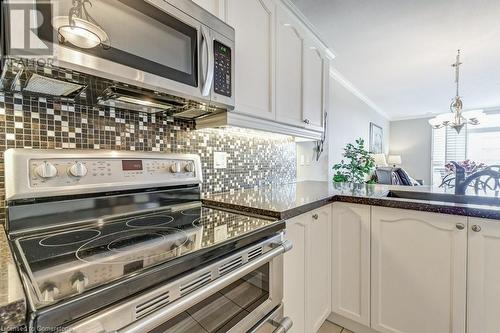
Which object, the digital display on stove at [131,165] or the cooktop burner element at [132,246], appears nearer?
the cooktop burner element at [132,246]

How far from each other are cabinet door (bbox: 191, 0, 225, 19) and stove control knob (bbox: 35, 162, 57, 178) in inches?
34.8

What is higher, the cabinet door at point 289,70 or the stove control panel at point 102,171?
the cabinet door at point 289,70

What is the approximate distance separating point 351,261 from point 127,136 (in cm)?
148

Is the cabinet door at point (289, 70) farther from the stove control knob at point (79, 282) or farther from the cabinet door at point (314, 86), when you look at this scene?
the stove control knob at point (79, 282)

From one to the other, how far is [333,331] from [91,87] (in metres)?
1.94

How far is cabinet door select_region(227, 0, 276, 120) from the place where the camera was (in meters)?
A: 1.26

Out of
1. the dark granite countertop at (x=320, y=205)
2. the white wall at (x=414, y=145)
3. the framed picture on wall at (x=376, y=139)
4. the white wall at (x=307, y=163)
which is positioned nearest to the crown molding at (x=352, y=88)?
the framed picture on wall at (x=376, y=139)

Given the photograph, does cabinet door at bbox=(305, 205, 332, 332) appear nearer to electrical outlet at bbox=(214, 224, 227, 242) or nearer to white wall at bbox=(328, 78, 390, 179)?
electrical outlet at bbox=(214, 224, 227, 242)

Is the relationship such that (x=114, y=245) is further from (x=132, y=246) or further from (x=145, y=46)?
(x=145, y=46)

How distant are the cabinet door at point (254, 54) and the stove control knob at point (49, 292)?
3.25 feet

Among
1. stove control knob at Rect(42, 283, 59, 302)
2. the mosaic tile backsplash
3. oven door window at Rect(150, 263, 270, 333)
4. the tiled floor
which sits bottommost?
the tiled floor

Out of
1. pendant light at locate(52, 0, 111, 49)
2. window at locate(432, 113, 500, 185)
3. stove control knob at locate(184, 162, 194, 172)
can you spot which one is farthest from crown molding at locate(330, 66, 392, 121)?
pendant light at locate(52, 0, 111, 49)

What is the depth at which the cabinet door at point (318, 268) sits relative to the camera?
1322mm

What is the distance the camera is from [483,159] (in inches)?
235
